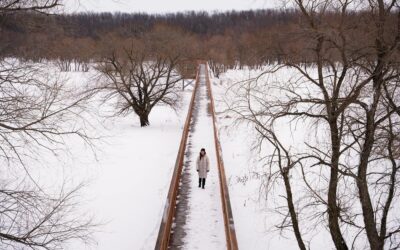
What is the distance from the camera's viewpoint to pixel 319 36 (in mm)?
7988

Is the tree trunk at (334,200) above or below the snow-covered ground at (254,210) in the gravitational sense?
above

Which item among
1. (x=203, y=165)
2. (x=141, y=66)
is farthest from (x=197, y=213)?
(x=141, y=66)

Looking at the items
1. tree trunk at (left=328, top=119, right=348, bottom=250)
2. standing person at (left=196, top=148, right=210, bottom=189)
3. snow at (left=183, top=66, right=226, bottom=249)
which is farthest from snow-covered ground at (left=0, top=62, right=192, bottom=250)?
tree trunk at (left=328, top=119, right=348, bottom=250)

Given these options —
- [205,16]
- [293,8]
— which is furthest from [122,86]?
[205,16]

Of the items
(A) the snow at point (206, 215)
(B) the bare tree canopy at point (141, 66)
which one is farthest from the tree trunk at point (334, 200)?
(B) the bare tree canopy at point (141, 66)

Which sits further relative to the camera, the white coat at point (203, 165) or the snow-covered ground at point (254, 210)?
the white coat at point (203, 165)

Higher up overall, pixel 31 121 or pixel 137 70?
pixel 137 70

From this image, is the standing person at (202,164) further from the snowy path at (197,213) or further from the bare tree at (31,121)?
the bare tree at (31,121)

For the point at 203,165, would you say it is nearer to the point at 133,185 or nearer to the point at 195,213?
the point at 195,213

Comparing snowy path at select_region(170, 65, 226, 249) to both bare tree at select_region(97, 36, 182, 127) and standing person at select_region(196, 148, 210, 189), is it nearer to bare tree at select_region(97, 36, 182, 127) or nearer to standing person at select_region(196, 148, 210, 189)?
standing person at select_region(196, 148, 210, 189)

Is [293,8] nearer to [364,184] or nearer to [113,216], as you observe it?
[364,184]

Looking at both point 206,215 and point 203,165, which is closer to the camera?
point 206,215

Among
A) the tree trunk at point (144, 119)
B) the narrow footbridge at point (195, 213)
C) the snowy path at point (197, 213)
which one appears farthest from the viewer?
the tree trunk at point (144, 119)

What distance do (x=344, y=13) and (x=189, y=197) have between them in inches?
320
